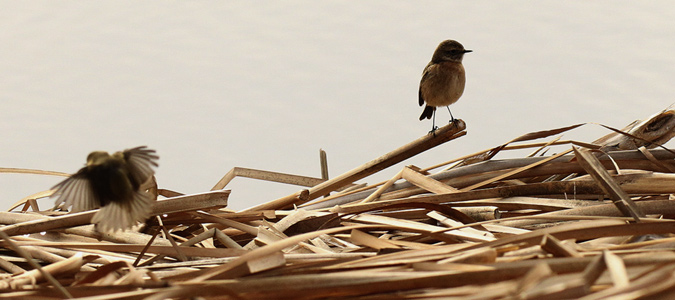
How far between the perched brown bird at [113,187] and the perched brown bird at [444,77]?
2.76 m

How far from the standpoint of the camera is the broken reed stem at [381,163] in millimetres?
1899

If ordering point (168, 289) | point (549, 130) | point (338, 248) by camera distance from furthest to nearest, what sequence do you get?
1. point (549, 130)
2. point (338, 248)
3. point (168, 289)

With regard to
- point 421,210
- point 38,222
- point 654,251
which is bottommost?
point 654,251

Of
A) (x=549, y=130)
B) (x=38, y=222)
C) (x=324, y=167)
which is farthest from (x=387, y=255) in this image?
(x=324, y=167)

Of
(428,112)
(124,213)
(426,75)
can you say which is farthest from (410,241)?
(428,112)

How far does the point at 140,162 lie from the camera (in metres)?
0.99

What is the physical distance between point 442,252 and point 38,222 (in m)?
0.87

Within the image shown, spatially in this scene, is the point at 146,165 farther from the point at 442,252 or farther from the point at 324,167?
the point at 324,167

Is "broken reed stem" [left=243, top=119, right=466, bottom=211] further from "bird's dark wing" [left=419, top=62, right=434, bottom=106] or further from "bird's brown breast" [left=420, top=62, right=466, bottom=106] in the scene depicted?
"bird's dark wing" [left=419, top=62, right=434, bottom=106]

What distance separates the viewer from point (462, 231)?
1.38 m

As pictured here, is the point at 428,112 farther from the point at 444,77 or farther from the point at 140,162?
the point at 140,162

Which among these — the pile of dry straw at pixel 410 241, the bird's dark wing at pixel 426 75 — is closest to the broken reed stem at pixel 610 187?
the pile of dry straw at pixel 410 241

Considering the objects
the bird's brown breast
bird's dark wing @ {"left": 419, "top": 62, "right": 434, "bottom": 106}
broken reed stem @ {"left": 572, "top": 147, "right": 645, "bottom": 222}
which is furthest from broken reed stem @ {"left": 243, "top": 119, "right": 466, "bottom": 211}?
A: bird's dark wing @ {"left": 419, "top": 62, "right": 434, "bottom": 106}

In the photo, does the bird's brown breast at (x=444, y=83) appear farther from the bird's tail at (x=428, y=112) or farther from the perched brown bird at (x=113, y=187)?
the perched brown bird at (x=113, y=187)
